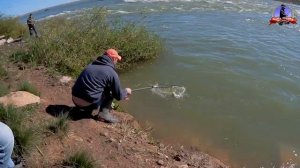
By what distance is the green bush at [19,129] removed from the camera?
21.1 ft

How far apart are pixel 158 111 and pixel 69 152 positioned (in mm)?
4844

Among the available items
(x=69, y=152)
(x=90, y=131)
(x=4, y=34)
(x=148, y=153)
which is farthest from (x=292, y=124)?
(x=4, y=34)

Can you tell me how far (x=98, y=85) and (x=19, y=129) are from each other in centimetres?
215

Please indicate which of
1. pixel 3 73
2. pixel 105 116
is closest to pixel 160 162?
pixel 105 116

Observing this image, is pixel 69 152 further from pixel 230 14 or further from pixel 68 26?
pixel 230 14

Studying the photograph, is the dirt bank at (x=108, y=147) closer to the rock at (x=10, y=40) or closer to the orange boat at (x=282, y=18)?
the rock at (x=10, y=40)

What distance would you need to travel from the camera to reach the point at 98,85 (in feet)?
27.4

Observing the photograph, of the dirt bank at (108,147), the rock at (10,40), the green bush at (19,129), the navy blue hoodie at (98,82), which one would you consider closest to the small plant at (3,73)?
the dirt bank at (108,147)

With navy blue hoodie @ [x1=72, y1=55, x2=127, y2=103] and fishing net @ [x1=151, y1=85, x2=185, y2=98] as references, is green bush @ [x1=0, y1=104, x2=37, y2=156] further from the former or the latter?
fishing net @ [x1=151, y1=85, x2=185, y2=98]

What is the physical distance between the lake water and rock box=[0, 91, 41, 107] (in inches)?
116

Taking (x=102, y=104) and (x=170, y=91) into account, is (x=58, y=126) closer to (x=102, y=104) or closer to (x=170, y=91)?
(x=102, y=104)

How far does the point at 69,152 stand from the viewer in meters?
6.93

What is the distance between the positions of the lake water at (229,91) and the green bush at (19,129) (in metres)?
3.91

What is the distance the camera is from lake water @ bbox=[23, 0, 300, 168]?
10048mm
